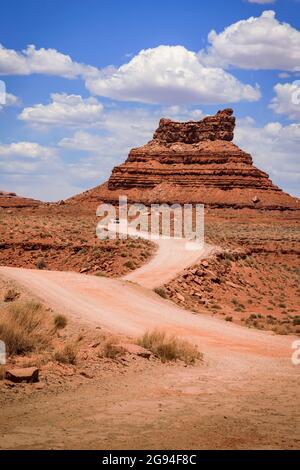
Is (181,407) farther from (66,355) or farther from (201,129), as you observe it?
(201,129)

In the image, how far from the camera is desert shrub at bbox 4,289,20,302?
18.0m

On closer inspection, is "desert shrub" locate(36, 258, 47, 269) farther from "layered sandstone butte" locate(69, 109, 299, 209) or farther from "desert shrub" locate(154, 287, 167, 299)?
"layered sandstone butte" locate(69, 109, 299, 209)

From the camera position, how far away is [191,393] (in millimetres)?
9852

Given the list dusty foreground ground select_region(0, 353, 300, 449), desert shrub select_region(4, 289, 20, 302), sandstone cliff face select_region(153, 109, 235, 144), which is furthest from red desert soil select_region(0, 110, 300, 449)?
sandstone cliff face select_region(153, 109, 235, 144)

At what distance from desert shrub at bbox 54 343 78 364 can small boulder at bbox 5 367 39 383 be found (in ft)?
3.73

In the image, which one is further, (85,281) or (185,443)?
(85,281)

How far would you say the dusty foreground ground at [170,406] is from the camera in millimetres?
7180

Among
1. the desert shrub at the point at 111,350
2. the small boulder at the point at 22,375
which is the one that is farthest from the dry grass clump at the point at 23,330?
the small boulder at the point at 22,375

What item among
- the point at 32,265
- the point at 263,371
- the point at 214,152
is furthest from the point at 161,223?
the point at 263,371

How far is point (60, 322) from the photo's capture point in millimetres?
14039

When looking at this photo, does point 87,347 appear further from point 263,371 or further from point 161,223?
point 161,223

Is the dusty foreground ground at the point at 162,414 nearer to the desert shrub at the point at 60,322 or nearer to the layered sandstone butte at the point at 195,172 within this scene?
the desert shrub at the point at 60,322

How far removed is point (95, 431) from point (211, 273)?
24018 mm
